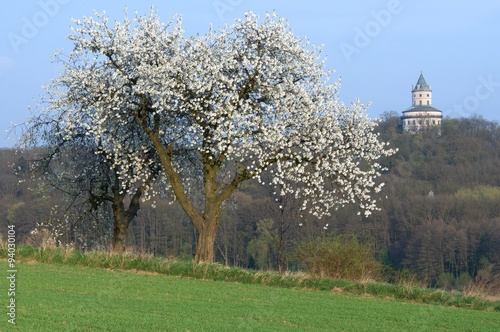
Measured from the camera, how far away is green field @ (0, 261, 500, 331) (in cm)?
1316

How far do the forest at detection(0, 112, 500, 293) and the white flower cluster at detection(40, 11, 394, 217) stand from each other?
3049 mm

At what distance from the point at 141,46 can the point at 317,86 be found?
21.4ft

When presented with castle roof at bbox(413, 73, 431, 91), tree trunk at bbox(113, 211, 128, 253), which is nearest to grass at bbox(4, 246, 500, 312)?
tree trunk at bbox(113, 211, 128, 253)

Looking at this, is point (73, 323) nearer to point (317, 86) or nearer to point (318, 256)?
point (318, 256)

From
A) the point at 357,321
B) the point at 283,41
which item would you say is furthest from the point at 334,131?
the point at 357,321

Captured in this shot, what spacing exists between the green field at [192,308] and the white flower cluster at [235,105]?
5590mm

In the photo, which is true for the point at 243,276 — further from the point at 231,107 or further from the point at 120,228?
the point at 120,228

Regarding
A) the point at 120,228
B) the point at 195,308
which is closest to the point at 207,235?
the point at 120,228

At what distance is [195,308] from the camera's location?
15.7 metres

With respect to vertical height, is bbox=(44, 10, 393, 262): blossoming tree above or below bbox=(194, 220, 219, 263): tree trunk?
above

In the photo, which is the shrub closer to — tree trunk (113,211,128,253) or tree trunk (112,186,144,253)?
tree trunk (112,186,144,253)

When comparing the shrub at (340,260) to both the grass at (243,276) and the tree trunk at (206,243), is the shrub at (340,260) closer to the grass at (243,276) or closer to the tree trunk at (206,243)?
the grass at (243,276)

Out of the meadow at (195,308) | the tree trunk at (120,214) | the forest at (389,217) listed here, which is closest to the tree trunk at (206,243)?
the forest at (389,217)

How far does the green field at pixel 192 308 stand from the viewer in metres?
13.2
